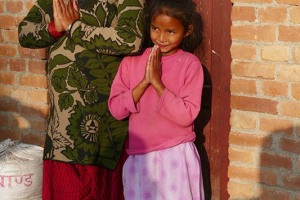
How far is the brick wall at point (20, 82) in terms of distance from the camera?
14.8ft

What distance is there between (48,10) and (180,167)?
4.04 ft

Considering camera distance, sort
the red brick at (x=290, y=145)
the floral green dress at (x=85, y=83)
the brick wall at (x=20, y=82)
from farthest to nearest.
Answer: the brick wall at (x=20, y=82), the red brick at (x=290, y=145), the floral green dress at (x=85, y=83)

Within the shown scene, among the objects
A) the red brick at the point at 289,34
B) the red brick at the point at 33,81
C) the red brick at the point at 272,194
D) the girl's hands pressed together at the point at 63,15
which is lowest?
the red brick at the point at 272,194

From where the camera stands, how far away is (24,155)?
4.34 m

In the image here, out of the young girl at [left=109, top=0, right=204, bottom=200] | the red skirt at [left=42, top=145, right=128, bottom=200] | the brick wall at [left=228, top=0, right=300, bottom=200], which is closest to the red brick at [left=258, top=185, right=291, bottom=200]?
the brick wall at [left=228, top=0, right=300, bottom=200]

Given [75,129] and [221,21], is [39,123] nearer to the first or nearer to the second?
[75,129]

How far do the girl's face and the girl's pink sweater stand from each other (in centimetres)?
10

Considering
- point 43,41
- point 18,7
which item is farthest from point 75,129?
point 18,7

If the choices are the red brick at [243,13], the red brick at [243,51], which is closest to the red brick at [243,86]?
the red brick at [243,51]

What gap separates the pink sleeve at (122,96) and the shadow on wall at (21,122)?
3.65 ft

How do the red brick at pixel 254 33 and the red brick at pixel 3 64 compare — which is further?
the red brick at pixel 3 64

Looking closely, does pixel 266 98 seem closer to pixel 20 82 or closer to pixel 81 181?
pixel 81 181

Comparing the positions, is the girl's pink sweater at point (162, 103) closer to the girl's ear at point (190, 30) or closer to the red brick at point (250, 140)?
the girl's ear at point (190, 30)

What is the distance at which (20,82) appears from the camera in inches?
182
